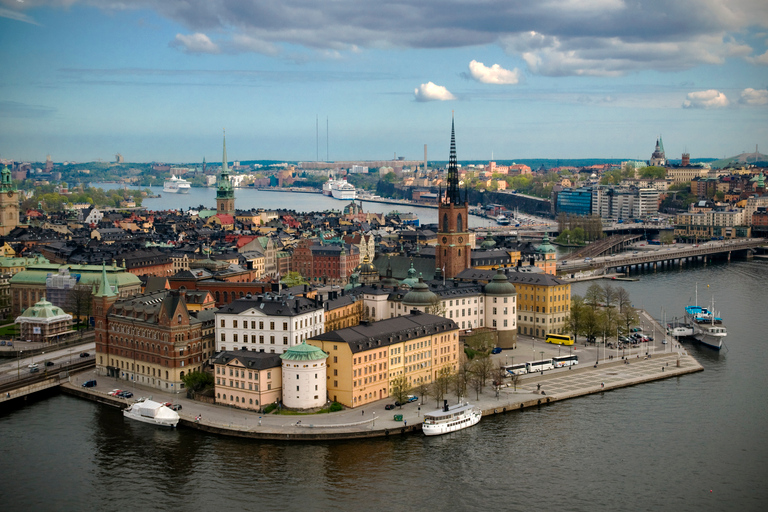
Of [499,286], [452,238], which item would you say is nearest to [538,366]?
[499,286]

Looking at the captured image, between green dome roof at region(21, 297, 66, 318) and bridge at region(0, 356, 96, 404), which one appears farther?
green dome roof at region(21, 297, 66, 318)

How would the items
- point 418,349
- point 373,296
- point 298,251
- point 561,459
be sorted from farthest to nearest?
point 298,251 → point 373,296 → point 418,349 → point 561,459

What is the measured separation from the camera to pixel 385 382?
173 ft

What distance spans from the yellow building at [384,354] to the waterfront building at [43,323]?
83.7ft

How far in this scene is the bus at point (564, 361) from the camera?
6066 centimetres

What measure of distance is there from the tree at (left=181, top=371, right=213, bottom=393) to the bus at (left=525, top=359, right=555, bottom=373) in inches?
809

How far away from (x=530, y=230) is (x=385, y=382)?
392 feet

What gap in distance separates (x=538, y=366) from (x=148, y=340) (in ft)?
82.2

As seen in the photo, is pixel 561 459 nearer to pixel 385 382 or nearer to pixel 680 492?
pixel 680 492

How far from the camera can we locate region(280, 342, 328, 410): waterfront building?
49.2 metres

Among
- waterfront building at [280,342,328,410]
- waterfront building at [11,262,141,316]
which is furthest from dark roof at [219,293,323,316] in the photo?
waterfront building at [11,262,141,316]

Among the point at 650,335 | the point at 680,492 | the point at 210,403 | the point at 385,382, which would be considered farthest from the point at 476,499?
the point at 650,335

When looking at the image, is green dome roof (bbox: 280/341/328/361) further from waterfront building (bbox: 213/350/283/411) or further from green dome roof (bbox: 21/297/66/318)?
green dome roof (bbox: 21/297/66/318)

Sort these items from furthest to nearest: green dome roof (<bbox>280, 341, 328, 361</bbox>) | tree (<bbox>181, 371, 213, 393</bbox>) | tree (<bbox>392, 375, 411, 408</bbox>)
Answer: tree (<bbox>181, 371, 213, 393</bbox>) → tree (<bbox>392, 375, 411, 408</bbox>) → green dome roof (<bbox>280, 341, 328, 361</bbox>)
